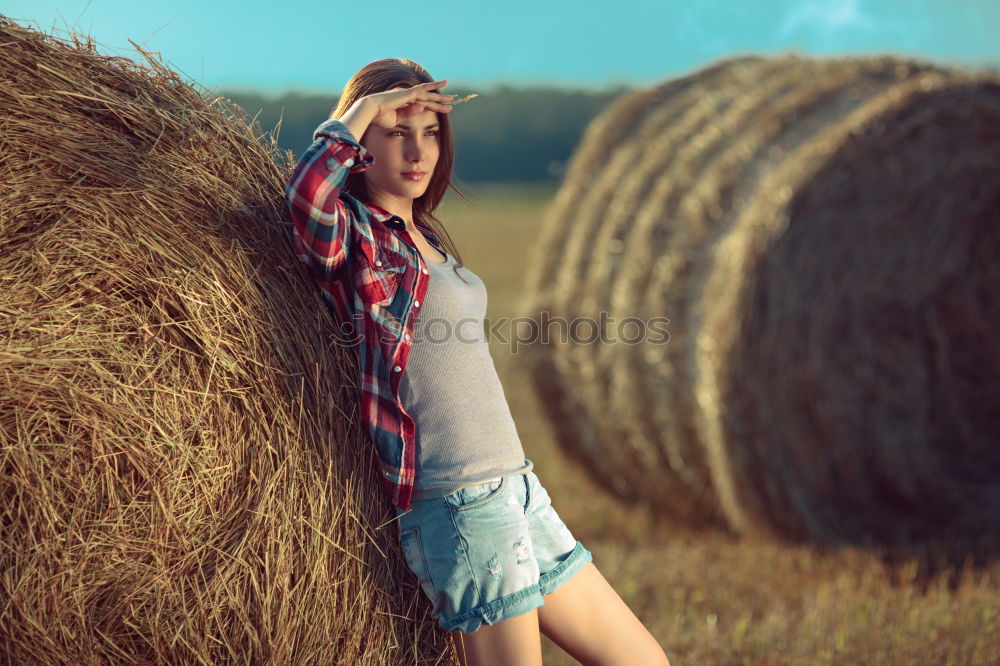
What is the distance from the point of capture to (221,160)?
→ 8.12ft

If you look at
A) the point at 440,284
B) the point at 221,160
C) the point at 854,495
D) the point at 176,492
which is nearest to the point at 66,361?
the point at 176,492

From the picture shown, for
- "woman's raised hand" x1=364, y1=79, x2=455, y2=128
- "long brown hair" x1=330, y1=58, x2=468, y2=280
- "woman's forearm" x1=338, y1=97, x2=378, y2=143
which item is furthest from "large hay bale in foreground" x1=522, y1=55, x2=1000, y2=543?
"woman's forearm" x1=338, y1=97, x2=378, y2=143

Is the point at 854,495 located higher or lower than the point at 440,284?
lower

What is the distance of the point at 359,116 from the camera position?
229 centimetres

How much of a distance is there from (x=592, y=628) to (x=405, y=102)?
126 centimetres

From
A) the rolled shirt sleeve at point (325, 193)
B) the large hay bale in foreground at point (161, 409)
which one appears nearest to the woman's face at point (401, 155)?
the rolled shirt sleeve at point (325, 193)

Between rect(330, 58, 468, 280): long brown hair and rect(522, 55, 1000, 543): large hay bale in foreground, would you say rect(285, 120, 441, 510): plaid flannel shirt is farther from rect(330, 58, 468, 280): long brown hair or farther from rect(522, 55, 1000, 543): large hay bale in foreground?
rect(522, 55, 1000, 543): large hay bale in foreground

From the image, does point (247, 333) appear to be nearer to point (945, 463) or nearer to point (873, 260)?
point (873, 260)

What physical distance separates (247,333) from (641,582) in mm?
2329

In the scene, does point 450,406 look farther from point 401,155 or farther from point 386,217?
point 401,155

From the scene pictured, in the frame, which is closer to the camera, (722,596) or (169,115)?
(169,115)

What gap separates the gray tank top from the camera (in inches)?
90.1

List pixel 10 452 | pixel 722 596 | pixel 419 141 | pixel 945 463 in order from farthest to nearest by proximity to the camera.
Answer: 1. pixel 945 463
2. pixel 722 596
3. pixel 419 141
4. pixel 10 452

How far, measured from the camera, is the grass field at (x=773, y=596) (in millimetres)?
3400
